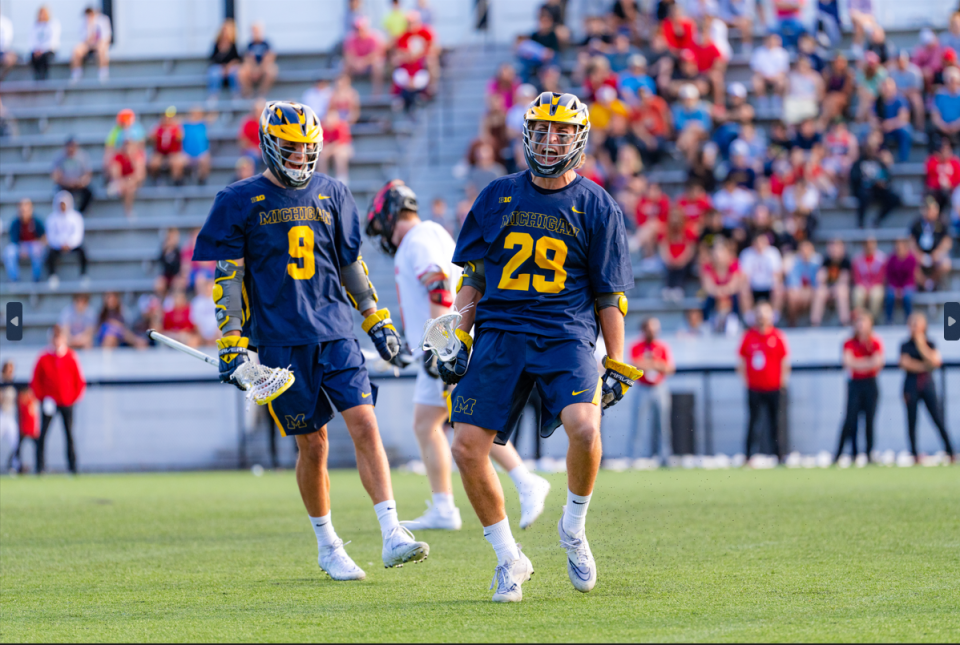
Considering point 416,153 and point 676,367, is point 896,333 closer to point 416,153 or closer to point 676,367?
point 676,367

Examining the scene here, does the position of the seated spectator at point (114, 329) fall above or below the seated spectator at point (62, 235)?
below

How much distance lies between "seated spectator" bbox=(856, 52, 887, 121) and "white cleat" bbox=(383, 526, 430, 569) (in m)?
15.3

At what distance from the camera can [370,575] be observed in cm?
686

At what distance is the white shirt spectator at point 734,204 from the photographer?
18547 millimetres

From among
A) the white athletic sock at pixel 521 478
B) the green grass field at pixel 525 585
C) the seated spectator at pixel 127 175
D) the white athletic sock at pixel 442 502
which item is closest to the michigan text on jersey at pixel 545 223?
the green grass field at pixel 525 585

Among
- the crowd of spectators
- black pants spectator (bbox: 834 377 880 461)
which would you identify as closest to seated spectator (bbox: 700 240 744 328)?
the crowd of spectators

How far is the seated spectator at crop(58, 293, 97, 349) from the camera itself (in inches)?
757

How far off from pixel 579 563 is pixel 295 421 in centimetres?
163

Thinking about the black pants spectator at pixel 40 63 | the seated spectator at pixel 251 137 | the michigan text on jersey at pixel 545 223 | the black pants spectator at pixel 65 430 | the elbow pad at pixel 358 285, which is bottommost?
the black pants spectator at pixel 65 430

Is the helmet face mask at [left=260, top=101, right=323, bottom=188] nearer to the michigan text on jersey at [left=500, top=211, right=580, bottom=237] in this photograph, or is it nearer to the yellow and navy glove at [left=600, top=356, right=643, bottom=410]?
the michigan text on jersey at [left=500, top=211, right=580, bottom=237]

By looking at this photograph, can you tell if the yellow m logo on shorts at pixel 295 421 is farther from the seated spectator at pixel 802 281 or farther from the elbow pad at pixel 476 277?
the seated spectator at pixel 802 281

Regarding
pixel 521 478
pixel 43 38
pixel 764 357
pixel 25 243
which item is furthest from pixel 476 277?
pixel 43 38

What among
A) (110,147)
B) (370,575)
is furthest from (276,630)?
(110,147)

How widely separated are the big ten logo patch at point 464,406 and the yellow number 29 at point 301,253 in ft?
4.08
